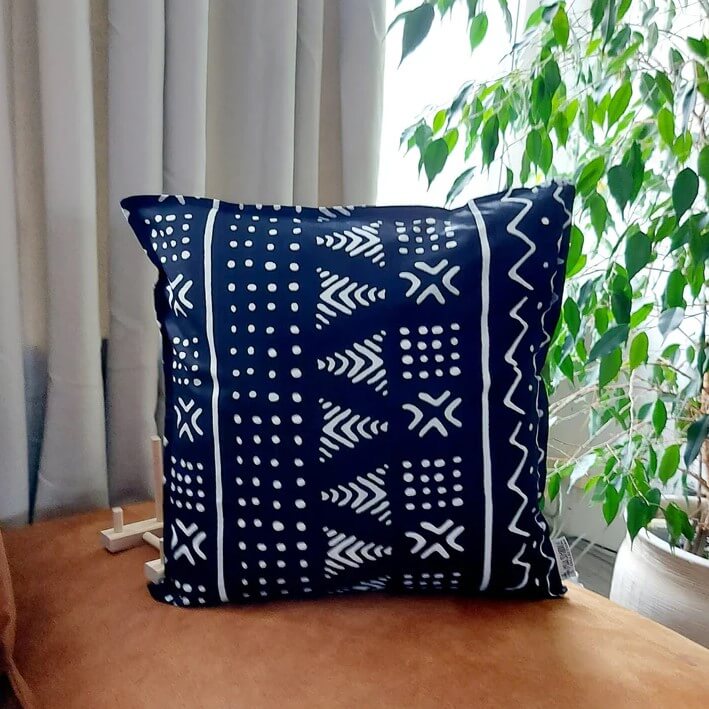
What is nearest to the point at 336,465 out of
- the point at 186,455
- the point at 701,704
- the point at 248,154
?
the point at 186,455

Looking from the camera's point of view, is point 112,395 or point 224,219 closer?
point 224,219

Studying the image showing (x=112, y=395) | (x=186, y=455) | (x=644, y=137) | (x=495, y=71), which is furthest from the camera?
(x=495, y=71)

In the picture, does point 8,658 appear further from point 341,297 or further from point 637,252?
point 637,252

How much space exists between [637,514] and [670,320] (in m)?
0.27

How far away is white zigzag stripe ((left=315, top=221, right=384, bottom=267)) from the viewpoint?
0.70 m

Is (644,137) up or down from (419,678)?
up

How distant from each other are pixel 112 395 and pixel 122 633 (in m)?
0.43

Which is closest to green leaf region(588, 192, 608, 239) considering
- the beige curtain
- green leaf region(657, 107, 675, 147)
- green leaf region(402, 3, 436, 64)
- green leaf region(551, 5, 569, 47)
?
green leaf region(657, 107, 675, 147)

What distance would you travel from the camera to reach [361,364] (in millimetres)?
682

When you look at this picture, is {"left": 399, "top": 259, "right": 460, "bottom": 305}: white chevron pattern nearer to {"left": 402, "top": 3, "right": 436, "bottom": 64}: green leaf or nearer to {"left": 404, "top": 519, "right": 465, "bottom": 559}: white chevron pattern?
{"left": 404, "top": 519, "right": 465, "bottom": 559}: white chevron pattern

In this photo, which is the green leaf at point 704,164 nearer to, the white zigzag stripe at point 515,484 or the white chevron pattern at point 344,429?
the white zigzag stripe at point 515,484

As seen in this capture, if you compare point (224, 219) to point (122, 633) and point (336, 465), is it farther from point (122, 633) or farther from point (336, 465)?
point (122, 633)

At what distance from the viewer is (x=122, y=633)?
0.68 metres

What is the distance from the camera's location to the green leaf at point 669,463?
0.92 m
